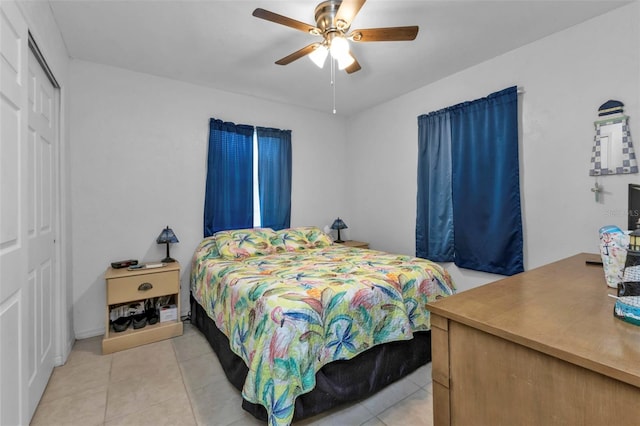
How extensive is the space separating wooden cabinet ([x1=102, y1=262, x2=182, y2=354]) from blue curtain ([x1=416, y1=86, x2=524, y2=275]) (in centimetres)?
279

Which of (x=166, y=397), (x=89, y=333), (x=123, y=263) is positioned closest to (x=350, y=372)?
(x=166, y=397)

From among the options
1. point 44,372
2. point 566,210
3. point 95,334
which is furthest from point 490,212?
point 95,334

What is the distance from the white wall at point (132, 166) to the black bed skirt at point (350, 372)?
1380mm

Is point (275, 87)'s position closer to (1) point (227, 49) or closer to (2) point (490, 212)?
(1) point (227, 49)

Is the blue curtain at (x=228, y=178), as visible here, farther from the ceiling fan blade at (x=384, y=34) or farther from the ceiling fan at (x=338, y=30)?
the ceiling fan blade at (x=384, y=34)

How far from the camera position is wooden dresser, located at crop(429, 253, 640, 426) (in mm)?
646

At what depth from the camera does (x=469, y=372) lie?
0.89m

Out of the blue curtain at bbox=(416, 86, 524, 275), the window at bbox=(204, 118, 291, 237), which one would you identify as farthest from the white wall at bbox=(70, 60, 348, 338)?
the blue curtain at bbox=(416, 86, 524, 275)

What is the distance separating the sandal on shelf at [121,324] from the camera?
252 cm

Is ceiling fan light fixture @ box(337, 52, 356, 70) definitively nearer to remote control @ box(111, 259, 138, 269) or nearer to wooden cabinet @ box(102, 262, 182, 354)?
wooden cabinet @ box(102, 262, 182, 354)

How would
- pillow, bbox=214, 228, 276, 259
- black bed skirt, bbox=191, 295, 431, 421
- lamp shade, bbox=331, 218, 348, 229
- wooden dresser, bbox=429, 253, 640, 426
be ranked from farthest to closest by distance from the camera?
lamp shade, bbox=331, 218, 348, 229 → pillow, bbox=214, 228, 276, 259 → black bed skirt, bbox=191, 295, 431, 421 → wooden dresser, bbox=429, 253, 640, 426

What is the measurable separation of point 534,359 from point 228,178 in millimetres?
3191

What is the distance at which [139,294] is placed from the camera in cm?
250

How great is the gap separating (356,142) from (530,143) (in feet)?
7.42
